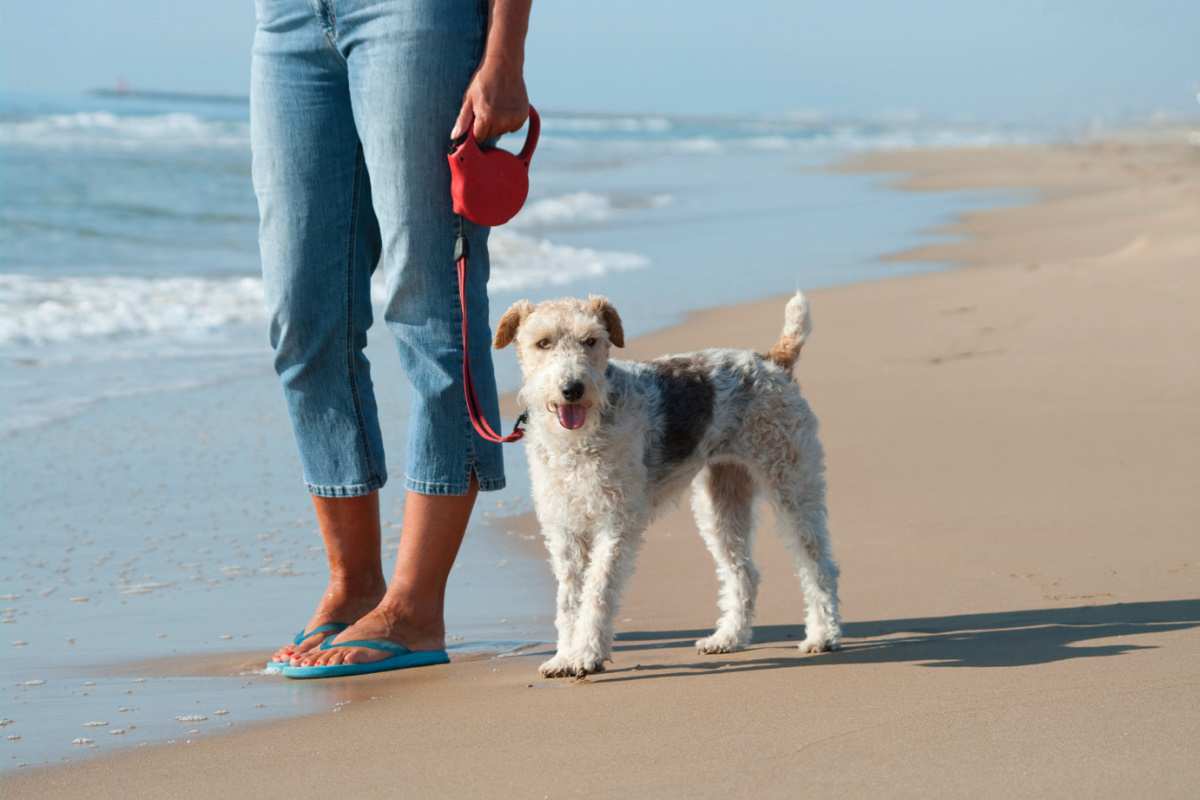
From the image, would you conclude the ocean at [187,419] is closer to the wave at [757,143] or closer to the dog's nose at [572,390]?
the dog's nose at [572,390]

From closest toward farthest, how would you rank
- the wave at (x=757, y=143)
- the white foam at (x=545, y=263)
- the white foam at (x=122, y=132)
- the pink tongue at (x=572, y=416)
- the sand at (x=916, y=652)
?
the sand at (x=916, y=652)
the pink tongue at (x=572, y=416)
the white foam at (x=545, y=263)
the white foam at (x=122, y=132)
the wave at (x=757, y=143)

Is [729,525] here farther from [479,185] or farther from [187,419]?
[187,419]

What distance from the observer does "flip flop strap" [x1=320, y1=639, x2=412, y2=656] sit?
153 inches

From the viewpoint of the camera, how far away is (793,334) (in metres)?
4.38

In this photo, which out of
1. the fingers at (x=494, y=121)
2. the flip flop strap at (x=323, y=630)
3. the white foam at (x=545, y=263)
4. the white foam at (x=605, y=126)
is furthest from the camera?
the white foam at (x=605, y=126)

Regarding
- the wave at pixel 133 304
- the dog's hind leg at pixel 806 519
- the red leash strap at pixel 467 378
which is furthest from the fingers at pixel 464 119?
the wave at pixel 133 304

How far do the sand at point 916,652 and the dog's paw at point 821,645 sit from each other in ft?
0.25

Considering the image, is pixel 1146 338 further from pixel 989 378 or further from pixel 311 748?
pixel 311 748

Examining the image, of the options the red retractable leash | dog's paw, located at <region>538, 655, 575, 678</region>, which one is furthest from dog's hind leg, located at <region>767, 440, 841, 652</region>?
the red retractable leash

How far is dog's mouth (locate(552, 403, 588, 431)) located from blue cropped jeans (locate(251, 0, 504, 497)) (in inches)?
9.4

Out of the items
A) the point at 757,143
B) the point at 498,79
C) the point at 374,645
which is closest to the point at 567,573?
the point at 374,645

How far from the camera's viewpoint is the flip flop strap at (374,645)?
3.88 m

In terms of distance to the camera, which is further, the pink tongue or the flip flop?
the flip flop

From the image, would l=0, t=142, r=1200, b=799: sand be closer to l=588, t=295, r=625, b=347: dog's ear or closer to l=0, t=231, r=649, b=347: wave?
l=588, t=295, r=625, b=347: dog's ear
